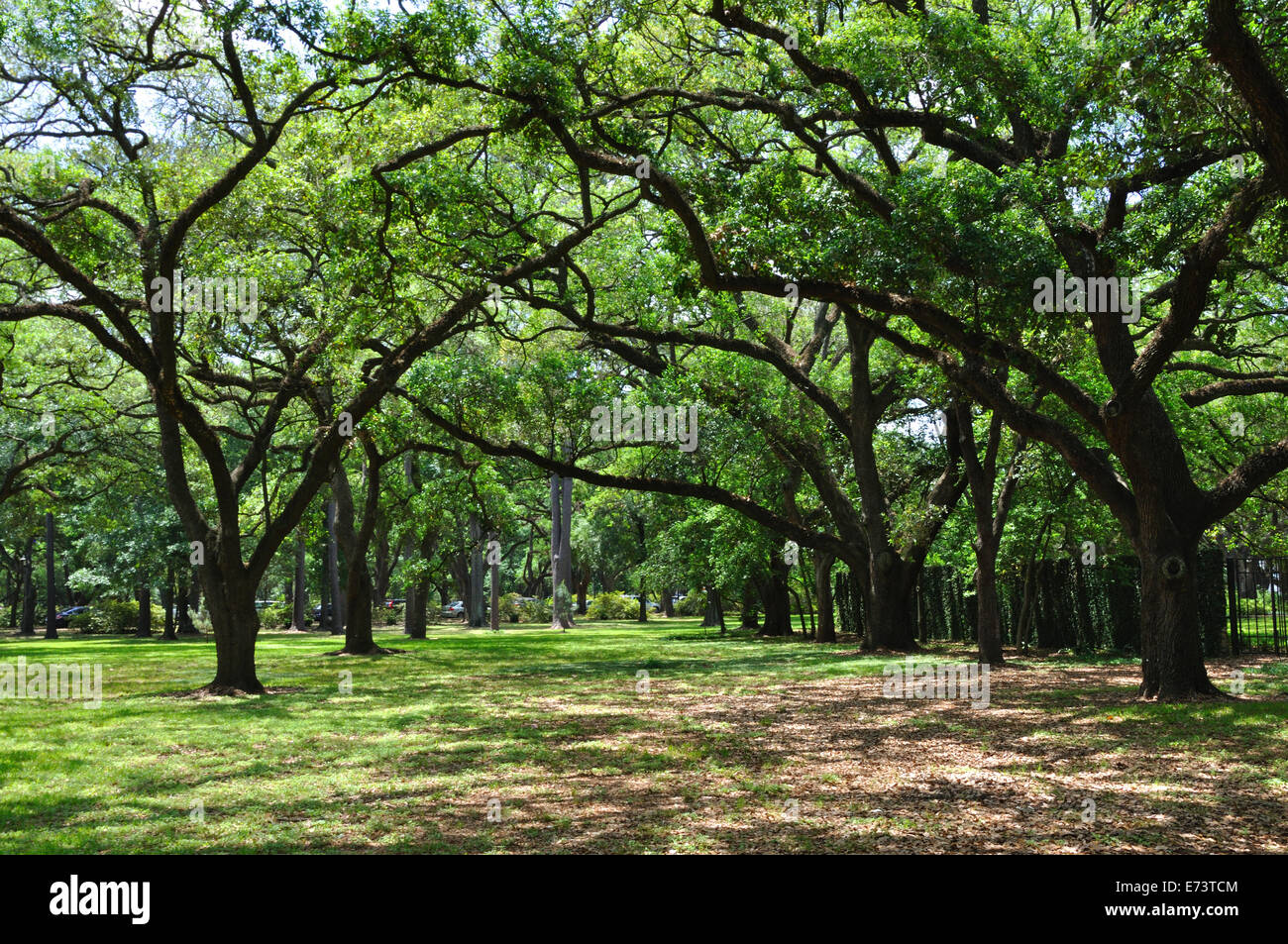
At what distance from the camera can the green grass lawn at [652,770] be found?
568cm

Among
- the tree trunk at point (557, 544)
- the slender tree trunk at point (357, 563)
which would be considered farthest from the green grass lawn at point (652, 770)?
the tree trunk at point (557, 544)

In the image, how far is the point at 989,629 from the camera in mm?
16812

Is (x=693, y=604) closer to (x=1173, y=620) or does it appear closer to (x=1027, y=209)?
(x=1173, y=620)

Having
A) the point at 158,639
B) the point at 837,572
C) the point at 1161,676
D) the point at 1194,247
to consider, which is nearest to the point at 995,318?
the point at 1194,247

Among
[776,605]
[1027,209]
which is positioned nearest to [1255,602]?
[1027,209]

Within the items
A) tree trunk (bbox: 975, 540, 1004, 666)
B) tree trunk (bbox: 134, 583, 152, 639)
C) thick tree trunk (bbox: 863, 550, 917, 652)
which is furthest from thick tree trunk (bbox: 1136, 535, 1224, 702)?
tree trunk (bbox: 134, 583, 152, 639)

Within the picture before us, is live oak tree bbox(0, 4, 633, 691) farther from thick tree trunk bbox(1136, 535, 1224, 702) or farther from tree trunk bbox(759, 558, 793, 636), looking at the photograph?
tree trunk bbox(759, 558, 793, 636)

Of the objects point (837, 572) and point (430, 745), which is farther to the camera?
point (837, 572)

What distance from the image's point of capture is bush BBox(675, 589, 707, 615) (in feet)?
128

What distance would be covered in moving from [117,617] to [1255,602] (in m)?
40.5

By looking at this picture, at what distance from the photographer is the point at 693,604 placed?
54.5 m

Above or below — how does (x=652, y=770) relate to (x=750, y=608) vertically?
above
